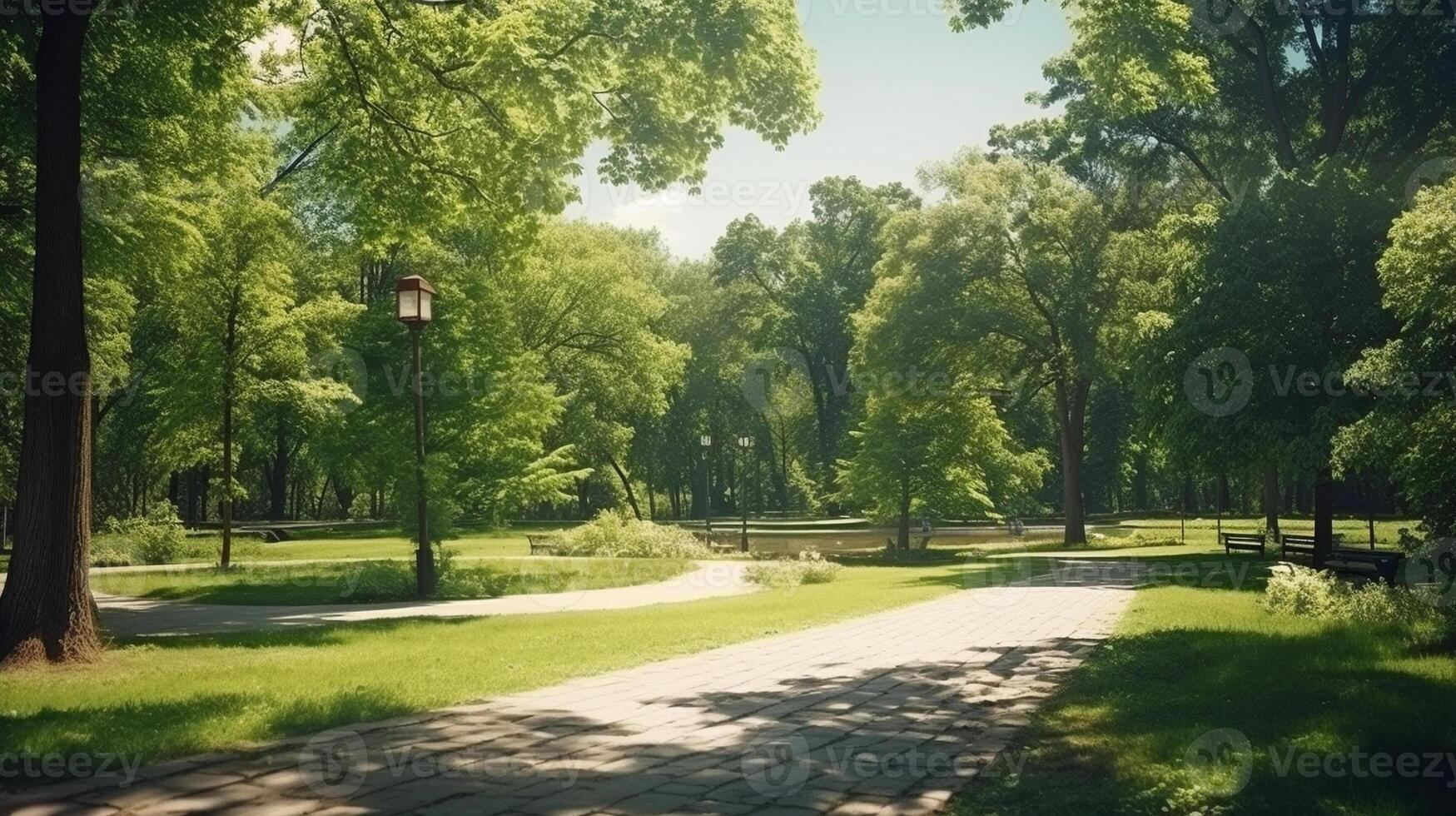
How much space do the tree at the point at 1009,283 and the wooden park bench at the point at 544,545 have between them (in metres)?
14.1

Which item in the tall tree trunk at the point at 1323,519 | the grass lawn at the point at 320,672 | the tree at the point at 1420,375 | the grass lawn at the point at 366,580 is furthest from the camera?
the tall tree trunk at the point at 1323,519

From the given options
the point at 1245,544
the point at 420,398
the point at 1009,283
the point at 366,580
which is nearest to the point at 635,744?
the point at 420,398

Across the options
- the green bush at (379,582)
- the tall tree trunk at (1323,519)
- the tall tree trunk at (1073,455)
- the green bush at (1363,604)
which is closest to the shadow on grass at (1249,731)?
the green bush at (1363,604)

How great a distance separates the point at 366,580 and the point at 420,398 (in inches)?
217

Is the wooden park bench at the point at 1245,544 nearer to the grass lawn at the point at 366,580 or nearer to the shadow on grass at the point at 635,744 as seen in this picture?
the grass lawn at the point at 366,580

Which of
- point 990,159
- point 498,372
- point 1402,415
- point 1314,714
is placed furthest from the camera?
point 990,159

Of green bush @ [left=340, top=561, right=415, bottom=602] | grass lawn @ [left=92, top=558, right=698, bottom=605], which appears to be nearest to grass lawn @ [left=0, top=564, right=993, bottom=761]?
green bush @ [left=340, top=561, right=415, bottom=602]

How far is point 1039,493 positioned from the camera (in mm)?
71375

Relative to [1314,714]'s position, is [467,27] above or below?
above

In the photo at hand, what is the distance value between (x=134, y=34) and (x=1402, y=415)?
17469 millimetres

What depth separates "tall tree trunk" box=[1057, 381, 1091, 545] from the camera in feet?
125

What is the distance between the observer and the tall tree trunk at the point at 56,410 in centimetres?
1008

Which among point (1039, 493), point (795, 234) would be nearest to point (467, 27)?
point (795, 234)

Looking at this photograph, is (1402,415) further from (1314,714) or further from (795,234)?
(795,234)
